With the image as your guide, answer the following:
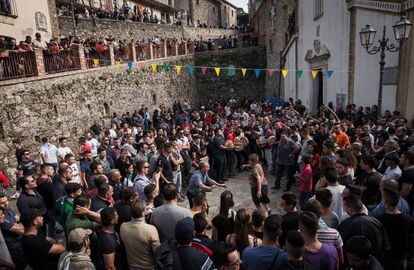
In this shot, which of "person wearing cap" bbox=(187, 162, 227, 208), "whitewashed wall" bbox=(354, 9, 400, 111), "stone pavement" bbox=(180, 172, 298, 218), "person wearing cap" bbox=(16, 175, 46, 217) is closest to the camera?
"person wearing cap" bbox=(16, 175, 46, 217)

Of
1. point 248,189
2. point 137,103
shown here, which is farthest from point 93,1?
point 248,189

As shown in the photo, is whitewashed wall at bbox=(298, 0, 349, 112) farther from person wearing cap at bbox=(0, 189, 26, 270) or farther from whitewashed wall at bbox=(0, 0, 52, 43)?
whitewashed wall at bbox=(0, 0, 52, 43)

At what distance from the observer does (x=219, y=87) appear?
27.7m

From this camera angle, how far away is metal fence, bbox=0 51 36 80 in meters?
10.1

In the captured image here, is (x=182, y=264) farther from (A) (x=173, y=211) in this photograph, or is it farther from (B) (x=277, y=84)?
(B) (x=277, y=84)

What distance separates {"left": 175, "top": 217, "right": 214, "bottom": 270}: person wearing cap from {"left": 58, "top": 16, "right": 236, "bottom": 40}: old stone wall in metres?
18.9

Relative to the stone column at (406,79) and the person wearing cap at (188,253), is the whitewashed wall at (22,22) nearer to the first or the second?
the person wearing cap at (188,253)

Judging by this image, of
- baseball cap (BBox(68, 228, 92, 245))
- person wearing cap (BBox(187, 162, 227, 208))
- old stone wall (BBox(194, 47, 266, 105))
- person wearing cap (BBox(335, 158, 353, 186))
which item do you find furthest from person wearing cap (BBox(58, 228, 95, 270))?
old stone wall (BBox(194, 47, 266, 105))

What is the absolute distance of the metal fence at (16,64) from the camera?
10.1 m

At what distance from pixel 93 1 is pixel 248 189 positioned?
2120cm

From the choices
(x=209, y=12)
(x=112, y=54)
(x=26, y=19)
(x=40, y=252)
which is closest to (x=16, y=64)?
(x=112, y=54)

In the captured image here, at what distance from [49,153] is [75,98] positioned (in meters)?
5.26

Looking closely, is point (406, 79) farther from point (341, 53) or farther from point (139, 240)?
point (139, 240)

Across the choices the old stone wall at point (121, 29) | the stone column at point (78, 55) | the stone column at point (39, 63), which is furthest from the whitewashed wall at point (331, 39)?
the old stone wall at point (121, 29)
